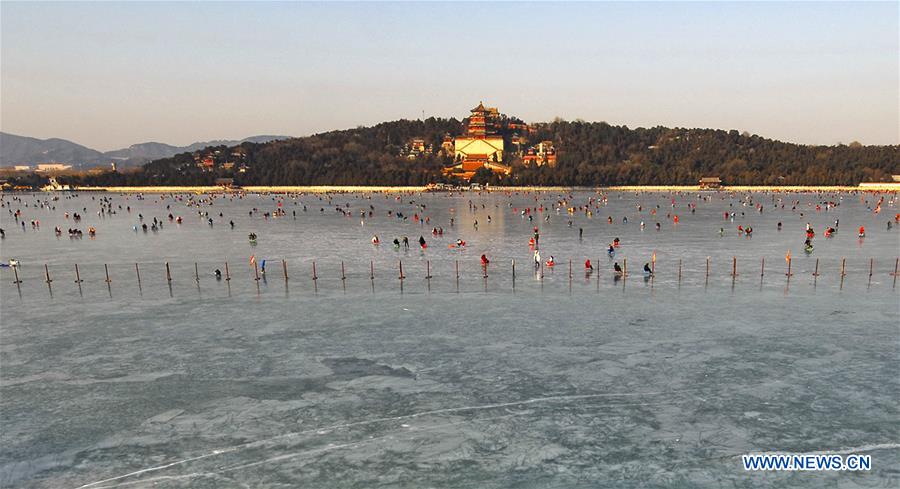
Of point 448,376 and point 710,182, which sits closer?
point 448,376

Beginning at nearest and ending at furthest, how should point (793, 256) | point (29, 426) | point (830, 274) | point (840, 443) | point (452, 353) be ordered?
point (840, 443) < point (29, 426) < point (452, 353) < point (830, 274) < point (793, 256)

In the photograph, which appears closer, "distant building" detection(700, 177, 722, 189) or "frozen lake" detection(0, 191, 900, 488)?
"frozen lake" detection(0, 191, 900, 488)

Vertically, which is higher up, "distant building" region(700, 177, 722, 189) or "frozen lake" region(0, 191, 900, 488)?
"frozen lake" region(0, 191, 900, 488)

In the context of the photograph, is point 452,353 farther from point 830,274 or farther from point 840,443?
point 830,274

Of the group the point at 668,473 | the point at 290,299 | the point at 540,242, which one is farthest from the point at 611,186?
the point at 668,473

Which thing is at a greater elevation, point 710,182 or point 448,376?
point 448,376
